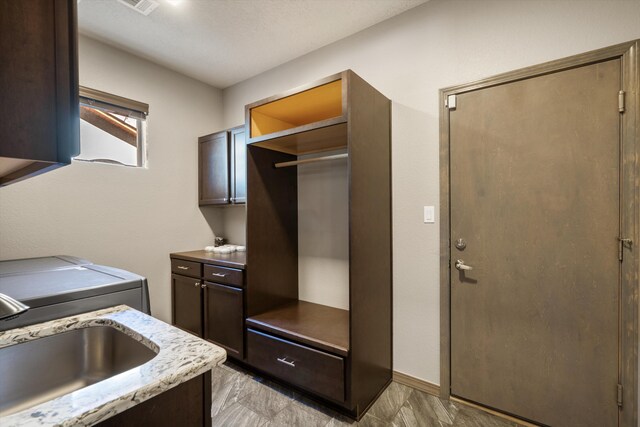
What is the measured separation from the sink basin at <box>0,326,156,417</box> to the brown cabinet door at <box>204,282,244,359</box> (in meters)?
1.39

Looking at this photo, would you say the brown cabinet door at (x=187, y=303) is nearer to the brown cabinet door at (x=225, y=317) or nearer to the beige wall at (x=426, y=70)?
the brown cabinet door at (x=225, y=317)

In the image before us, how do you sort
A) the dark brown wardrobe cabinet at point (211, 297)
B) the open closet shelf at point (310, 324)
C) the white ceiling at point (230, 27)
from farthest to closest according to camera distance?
the dark brown wardrobe cabinet at point (211, 297), the white ceiling at point (230, 27), the open closet shelf at point (310, 324)

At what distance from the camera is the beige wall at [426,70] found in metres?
1.75

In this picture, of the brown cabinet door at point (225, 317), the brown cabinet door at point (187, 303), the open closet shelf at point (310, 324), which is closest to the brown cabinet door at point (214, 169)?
the brown cabinet door at point (187, 303)

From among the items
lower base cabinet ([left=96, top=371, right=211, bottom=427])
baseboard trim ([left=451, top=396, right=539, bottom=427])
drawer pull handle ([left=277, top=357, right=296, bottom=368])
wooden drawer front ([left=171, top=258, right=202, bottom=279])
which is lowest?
baseboard trim ([left=451, top=396, right=539, bottom=427])

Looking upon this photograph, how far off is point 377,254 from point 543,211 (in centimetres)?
101

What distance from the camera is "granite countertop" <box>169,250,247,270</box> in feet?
7.91

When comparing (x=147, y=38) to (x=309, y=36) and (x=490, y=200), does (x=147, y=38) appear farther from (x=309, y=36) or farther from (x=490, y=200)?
(x=490, y=200)

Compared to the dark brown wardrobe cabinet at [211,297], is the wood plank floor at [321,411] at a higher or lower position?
lower

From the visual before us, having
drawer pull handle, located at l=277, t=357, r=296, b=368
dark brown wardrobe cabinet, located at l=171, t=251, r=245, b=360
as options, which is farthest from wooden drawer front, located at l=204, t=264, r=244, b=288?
drawer pull handle, located at l=277, t=357, r=296, b=368

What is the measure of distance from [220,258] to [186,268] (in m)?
0.44

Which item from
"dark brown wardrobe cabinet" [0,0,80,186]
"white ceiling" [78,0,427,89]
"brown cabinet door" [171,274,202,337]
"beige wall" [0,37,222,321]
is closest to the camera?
"dark brown wardrobe cabinet" [0,0,80,186]

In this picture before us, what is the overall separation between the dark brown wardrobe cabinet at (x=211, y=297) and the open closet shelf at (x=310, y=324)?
0.80ft

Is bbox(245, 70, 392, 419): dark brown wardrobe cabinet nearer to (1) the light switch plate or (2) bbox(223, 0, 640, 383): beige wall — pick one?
(2) bbox(223, 0, 640, 383): beige wall
